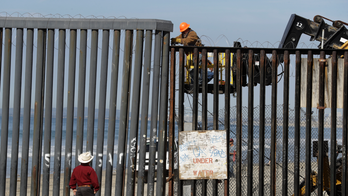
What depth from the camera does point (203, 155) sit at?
6.35m

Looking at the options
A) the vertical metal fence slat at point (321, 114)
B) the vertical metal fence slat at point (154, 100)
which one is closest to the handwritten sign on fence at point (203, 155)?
the vertical metal fence slat at point (154, 100)

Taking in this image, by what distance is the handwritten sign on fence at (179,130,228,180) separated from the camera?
6.31 meters

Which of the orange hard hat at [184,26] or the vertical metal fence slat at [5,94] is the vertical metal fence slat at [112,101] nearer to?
the orange hard hat at [184,26]

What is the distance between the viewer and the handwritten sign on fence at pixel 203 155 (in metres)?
6.31

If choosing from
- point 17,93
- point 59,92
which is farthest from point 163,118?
point 17,93

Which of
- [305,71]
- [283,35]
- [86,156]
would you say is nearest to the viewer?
[86,156]

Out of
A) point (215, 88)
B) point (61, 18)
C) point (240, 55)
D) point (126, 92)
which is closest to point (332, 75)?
point (240, 55)

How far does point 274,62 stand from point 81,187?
4.55m

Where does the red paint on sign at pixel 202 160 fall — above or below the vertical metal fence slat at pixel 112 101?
below

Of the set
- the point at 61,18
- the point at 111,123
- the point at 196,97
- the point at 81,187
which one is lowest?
the point at 81,187

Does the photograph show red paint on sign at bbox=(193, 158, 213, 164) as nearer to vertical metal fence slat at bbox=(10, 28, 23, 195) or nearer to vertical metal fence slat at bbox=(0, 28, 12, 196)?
vertical metal fence slat at bbox=(10, 28, 23, 195)

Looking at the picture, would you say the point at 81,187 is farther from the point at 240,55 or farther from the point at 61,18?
the point at 240,55

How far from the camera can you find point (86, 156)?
19.8 ft

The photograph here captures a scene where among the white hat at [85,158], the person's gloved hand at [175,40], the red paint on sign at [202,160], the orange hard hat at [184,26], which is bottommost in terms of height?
the red paint on sign at [202,160]
